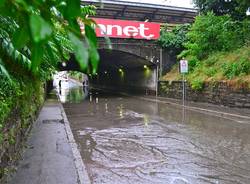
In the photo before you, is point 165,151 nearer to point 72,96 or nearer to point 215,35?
point 215,35

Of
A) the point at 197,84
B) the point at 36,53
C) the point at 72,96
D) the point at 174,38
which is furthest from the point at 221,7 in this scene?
the point at 36,53

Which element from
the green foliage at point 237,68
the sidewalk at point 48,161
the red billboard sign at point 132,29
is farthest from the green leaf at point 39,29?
the red billboard sign at point 132,29

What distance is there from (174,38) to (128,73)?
42.9ft

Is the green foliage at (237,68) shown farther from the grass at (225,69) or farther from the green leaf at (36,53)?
the green leaf at (36,53)

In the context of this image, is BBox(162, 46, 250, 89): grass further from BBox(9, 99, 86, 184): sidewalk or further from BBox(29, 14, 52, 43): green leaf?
BBox(29, 14, 52, 43): green leaf

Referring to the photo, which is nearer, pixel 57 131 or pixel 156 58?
pixel 57 131

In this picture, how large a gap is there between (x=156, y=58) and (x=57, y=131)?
21300mm

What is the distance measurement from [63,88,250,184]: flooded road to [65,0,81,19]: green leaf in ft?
18.5

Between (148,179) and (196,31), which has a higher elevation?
(196,31)

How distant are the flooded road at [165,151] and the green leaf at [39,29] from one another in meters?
5.75

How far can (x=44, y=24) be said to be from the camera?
3.44ft

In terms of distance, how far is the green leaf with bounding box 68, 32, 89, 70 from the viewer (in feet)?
3.49

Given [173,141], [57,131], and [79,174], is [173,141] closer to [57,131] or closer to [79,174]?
[57,131]

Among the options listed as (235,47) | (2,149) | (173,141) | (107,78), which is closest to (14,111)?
(2,149)
